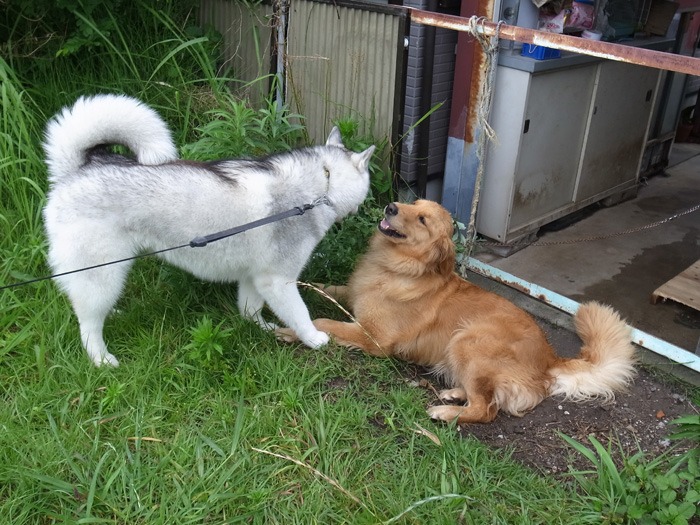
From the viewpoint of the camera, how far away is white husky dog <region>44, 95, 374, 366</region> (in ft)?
9.43

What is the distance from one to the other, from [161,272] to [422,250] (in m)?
1.53

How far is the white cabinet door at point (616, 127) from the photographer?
4.93 m

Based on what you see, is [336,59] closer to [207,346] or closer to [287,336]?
[287,336]

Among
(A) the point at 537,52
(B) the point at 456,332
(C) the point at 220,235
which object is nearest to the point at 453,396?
(B) the point at 456,332

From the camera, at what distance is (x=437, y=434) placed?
290cm

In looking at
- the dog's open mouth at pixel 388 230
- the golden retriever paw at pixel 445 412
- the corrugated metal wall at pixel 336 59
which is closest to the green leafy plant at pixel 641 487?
the golden retriever paw at pixel 445 412

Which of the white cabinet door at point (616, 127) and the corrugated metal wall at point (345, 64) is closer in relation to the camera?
the corrugated metal wall at point (345, 64)

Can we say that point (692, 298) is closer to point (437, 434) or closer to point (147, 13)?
point (437, 434)

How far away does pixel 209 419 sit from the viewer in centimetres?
285

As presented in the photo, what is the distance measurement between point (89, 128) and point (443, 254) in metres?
1.86

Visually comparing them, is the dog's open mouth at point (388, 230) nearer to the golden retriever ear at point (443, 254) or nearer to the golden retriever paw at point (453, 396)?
the golden retriever ear at point (443, 254)

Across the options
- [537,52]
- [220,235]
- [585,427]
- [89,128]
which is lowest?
[585,427]

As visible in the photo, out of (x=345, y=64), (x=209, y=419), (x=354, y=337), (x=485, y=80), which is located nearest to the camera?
(x=209, y=419)

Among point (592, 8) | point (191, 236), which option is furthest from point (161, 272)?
point (592, 8)
